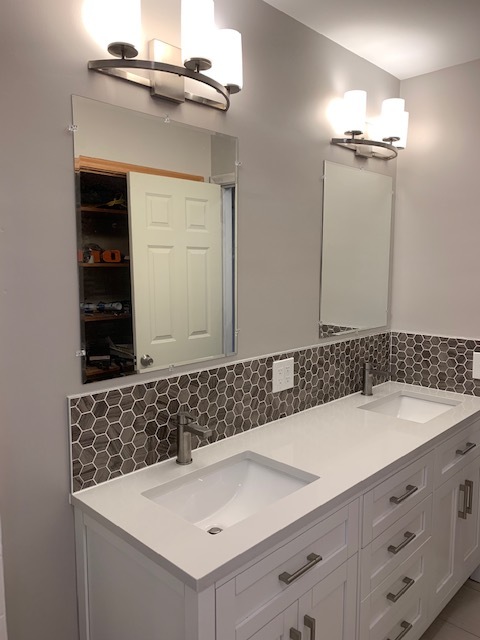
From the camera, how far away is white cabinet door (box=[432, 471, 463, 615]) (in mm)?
1948

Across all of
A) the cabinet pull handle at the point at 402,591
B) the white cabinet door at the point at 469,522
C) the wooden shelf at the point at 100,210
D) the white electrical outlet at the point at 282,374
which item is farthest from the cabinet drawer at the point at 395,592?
the wooden shelf at the point at 100,210

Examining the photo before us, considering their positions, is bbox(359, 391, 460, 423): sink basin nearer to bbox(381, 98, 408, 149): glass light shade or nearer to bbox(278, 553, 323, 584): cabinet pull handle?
bbox(278, 553, 323, 584): cabinet pull handle

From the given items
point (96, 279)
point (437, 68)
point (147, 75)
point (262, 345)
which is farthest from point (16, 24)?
point (437, 68)

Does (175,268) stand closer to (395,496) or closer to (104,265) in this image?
(104,265)

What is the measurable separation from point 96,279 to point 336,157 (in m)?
1.30

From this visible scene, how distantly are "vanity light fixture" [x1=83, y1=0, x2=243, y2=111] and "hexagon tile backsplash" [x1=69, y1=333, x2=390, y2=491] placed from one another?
887mm

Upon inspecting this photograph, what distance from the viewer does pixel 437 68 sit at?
94.0 inches

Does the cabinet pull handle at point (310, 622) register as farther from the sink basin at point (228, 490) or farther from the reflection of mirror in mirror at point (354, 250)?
the reflection of mirror in mirror at point (354, 250)

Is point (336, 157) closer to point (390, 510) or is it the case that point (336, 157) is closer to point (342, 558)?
point (390, 510)

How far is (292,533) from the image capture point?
125cm

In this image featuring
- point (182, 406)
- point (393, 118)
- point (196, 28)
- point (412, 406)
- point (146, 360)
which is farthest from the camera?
point (412, 406)

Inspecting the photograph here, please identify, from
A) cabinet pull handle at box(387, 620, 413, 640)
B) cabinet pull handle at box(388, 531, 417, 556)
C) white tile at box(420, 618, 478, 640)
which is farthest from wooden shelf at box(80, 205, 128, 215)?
white tile at box(420, 618, 478, 640)

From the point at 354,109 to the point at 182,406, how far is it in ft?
4.70

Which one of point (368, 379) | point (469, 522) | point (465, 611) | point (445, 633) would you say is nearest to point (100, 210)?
point (368, 379)
